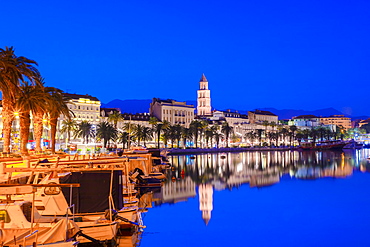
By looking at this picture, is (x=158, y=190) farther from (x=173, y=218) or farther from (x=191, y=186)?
(x=173, y=218)

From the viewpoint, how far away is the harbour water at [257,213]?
26.1 metres

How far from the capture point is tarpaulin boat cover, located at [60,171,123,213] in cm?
2130

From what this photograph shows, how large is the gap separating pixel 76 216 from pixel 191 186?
30.8 meters

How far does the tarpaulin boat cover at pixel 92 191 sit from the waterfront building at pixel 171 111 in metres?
144

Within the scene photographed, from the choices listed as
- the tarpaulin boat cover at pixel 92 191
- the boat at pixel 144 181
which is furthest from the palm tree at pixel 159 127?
the tarpaulin boat cover at pixel 92 191

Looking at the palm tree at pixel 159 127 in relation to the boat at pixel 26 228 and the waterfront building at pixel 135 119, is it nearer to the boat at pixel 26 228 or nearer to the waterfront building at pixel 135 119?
the waterfront building at pixel 135 119

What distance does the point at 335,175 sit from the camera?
65250 millimetres

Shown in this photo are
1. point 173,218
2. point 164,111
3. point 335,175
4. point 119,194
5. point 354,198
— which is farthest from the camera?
point 164,111

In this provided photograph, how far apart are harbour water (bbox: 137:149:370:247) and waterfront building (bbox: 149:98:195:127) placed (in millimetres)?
111130

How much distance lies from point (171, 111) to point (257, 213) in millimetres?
136931

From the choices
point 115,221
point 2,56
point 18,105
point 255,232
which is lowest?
point 255,232

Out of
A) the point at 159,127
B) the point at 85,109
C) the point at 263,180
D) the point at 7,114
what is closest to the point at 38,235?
the point at 7,114

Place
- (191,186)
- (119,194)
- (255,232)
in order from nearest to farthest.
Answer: (119,194) < (255,232) < (191,186)

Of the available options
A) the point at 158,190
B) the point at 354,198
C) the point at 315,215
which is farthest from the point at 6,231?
the point at 354,198
